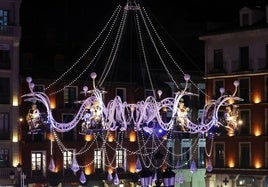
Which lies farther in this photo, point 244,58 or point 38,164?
point 244,58

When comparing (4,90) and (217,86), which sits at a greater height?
(217,86)

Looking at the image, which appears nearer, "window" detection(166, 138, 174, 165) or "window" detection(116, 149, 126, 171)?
"window" detection(116, 149, 126, 171)

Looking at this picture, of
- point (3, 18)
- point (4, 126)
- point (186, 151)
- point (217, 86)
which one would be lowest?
point (186, 151)

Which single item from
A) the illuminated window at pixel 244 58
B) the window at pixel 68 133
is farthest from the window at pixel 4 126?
the illuminated window at pixel 244 58

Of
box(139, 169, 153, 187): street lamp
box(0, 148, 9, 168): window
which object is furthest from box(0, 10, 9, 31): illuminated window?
box(139, 169, 153, 187): street lamp

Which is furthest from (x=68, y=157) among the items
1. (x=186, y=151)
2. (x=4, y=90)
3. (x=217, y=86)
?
(x=217, y=86)

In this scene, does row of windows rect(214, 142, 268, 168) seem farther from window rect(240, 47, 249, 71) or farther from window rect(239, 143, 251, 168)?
window rect(240, 47, 249, 71)

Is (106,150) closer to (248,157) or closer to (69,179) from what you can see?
(69,179)

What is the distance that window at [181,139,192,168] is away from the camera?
74.7 meters

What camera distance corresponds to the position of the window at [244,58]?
65500mm

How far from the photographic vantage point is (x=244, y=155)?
65500mm

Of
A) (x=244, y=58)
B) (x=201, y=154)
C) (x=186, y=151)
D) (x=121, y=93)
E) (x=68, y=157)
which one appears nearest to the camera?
(x=244, y=58)

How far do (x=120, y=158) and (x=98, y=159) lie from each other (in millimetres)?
2293

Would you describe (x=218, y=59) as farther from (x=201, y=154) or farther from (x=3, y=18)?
(x=3, y=18)
